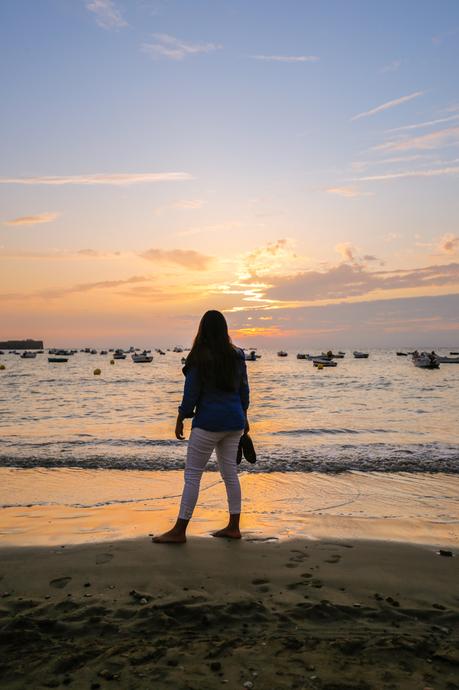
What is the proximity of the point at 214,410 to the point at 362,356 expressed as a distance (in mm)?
124401

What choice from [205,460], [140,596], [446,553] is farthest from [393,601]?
[205,460]

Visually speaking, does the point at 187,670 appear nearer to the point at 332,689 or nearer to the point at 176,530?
the point at 332,689

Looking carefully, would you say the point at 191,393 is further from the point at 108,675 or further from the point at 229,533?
the point at 108,675

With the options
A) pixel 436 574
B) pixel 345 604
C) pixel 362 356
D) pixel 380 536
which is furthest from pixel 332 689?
pixel 362 356

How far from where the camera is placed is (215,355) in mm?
6008

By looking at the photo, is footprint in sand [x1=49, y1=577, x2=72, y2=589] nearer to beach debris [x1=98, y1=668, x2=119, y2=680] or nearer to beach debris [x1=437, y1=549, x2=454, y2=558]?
beach debris [x1=98, y1=668, x2=119, y2=680]

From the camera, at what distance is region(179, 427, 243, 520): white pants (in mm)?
6113

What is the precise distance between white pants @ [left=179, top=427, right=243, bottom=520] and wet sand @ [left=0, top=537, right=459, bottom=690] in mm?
516

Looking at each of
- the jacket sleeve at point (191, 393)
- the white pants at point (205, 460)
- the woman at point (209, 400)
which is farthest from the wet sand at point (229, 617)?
the jacket sleeve at point (191, 393)

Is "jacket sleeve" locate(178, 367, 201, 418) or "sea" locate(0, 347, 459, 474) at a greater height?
"jacket sleeve" locate(178, 367, 201, 418)

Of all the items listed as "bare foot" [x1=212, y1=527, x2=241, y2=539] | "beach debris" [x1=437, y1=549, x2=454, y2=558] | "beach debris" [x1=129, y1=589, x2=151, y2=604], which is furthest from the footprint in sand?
"beach debris" [x1=437, y1=549, x2=454, y2=558]

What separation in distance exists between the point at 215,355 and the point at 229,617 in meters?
2.75

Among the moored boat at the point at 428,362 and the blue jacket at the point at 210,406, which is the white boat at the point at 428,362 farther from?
the blue jacket at the point at 210,406

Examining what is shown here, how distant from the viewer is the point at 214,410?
237 inches
